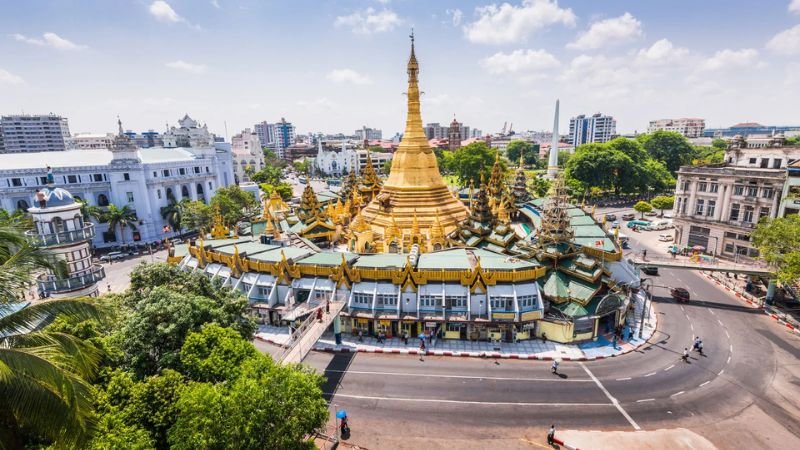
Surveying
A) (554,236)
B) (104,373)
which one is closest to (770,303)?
(554,236)

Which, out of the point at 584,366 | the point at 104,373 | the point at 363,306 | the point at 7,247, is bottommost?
the point at 584,366

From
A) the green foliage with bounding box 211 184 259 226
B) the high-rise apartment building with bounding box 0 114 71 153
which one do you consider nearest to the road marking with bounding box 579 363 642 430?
the green foliage with bounding box 211 184 259 226

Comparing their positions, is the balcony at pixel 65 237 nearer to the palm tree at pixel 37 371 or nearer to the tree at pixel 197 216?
the palm tree at pixel 37 371

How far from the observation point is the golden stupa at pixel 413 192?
171ft

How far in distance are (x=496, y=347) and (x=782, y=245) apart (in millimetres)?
29808

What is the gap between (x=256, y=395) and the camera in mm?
15617

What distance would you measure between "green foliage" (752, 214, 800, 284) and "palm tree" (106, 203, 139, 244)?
85289mm

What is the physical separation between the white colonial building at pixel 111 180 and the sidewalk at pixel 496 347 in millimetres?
49668

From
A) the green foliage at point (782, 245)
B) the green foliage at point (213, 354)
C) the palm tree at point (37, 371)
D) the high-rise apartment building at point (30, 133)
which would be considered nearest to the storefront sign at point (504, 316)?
the green foliage at point (213, 354)

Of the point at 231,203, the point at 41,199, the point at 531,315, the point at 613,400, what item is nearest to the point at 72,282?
the point at 41,199

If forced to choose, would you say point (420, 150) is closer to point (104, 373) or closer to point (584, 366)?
point (584, 366)

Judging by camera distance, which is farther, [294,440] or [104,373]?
[104,373]

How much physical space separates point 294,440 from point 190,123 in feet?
501

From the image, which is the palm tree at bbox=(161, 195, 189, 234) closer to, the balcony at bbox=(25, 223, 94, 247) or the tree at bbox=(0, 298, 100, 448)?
the balcony at bbox=(25, 223, 94, 247)
